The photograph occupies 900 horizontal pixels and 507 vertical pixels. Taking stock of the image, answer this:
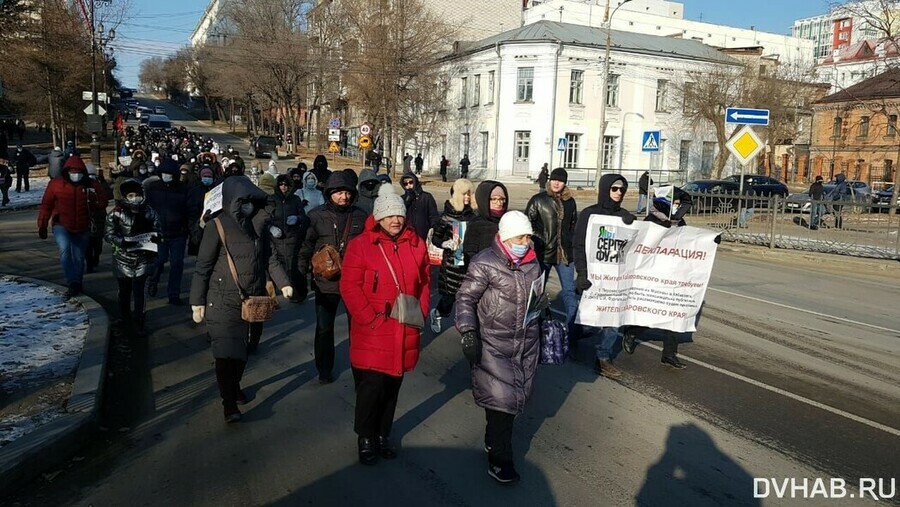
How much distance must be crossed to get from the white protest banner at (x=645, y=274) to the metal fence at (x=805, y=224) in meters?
9.40

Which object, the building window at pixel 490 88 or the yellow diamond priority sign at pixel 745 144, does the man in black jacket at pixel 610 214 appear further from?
the building window at pixel 490 88

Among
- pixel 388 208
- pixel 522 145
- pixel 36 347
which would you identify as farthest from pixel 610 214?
pixel 522 145

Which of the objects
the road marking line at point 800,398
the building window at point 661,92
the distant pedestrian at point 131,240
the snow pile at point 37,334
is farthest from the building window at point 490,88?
the road marking line at point 800,398

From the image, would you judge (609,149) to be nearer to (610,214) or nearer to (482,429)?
(610,214)

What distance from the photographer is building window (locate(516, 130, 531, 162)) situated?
4516cm

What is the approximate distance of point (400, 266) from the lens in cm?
461

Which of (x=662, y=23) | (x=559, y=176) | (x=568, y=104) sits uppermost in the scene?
(x=662, y=23)

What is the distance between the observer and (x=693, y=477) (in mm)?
4688

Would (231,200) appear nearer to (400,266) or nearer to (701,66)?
(400,266)

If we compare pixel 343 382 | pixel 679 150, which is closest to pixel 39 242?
pixel 343 382

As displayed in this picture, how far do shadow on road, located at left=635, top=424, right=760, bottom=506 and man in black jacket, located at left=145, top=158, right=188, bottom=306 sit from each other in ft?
23.1

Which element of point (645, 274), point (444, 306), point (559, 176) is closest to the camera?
point (645, 274)

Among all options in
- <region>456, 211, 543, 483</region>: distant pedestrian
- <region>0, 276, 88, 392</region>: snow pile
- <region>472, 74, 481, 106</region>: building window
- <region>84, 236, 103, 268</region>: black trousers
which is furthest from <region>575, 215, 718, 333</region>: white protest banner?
<region>472, 74, 481, 106</region>: building window

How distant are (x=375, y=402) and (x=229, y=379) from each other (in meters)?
1.40
